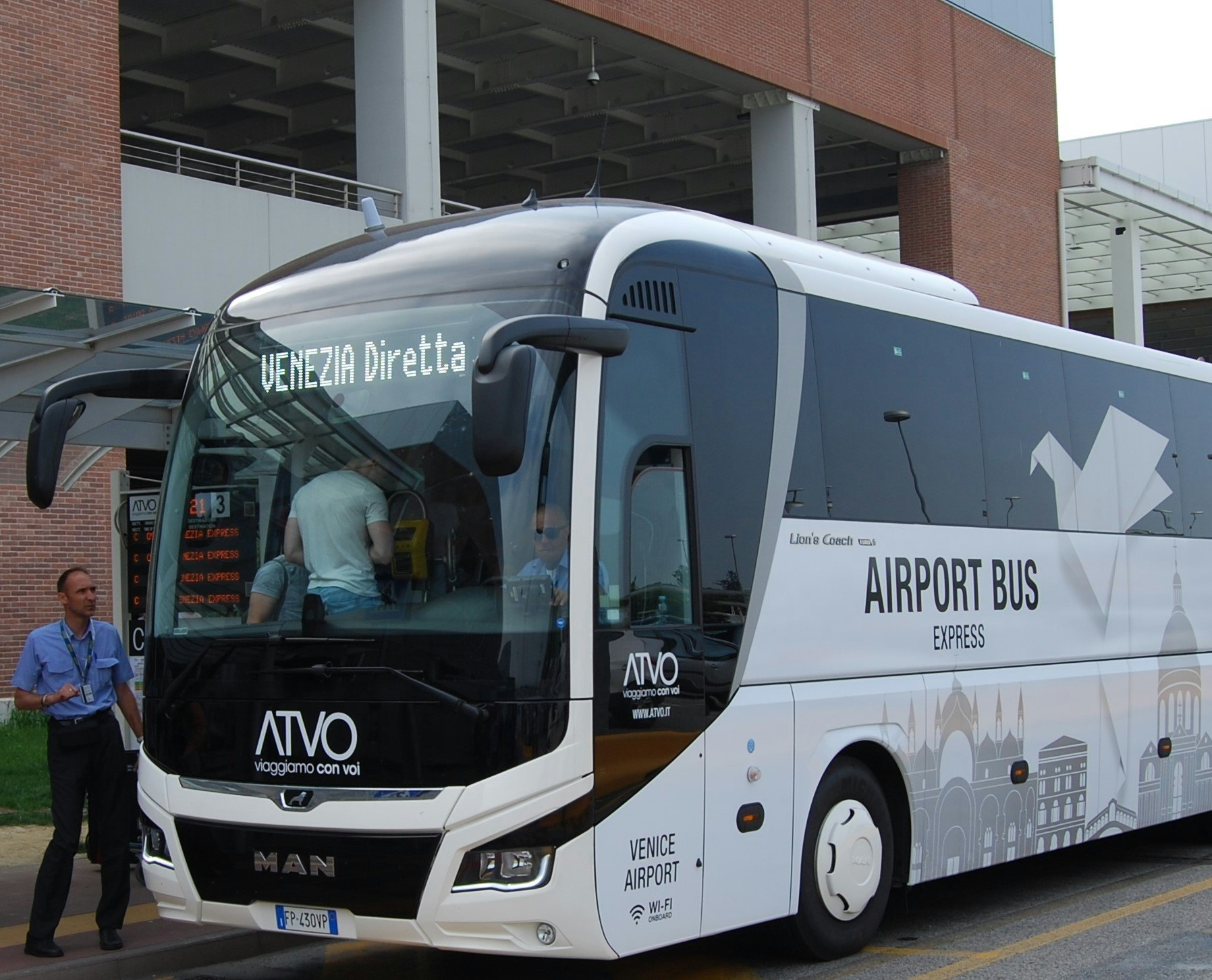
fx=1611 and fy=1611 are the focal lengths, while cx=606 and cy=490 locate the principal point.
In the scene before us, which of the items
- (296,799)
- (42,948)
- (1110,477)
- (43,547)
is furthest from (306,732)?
(43,547)

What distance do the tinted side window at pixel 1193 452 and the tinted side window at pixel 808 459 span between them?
15.0 ft

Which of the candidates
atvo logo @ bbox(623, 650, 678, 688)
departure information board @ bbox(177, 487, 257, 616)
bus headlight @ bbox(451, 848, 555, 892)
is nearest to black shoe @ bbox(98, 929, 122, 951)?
departure information board @ bbox(177, 487, 257, 616)

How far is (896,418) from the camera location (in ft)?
29.1

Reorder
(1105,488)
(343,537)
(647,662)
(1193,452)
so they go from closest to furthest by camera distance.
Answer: (343,537)
(647,662)
(1105,488)
(1193,452)

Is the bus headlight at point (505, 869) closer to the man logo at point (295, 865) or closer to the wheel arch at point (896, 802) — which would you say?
the man logo at point (295, 865)

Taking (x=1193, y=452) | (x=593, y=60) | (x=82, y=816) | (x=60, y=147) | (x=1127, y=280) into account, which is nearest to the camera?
(x=82, y=816)

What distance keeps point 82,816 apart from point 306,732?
7.27 feet

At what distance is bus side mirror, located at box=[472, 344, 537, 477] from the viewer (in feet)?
19.1

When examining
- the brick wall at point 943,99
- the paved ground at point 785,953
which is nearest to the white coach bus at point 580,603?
the paved ground at point 785,953

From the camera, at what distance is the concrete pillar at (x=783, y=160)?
28.2 meters

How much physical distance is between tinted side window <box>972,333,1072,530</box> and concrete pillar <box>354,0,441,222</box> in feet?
40.5

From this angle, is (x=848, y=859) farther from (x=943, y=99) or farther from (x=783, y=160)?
(x=943, y=99)

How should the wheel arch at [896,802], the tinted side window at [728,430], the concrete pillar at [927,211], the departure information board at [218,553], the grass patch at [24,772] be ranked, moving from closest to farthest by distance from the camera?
the departure information board at [218,553] → the tinted side window at [728,430] → the wheel arch at [896,802] → the grass patch at [24,772] → the concrete pillar at [927,211]

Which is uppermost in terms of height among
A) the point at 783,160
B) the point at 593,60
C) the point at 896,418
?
the point at 593,60
